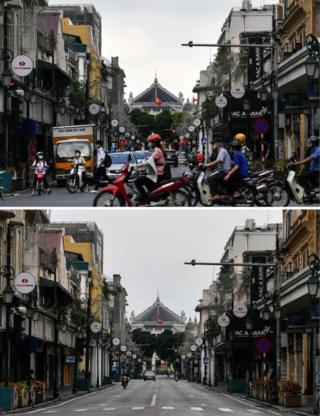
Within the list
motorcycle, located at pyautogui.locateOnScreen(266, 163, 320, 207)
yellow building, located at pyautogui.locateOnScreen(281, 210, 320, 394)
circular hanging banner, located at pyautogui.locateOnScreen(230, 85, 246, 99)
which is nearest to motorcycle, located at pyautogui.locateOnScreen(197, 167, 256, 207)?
motorcycle, located at pyautogui.locateOnScreen(266, 163, 320, 207)

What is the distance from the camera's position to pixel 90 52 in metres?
72.9

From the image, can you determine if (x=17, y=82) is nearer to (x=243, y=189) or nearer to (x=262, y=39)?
(x=262, y=39)

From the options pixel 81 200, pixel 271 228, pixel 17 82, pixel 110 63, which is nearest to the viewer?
pixel 81 200

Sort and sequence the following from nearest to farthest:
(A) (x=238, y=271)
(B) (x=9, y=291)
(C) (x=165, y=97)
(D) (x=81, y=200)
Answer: (B) (x=9, y=291), (D) (x=81, y=200), (A) (x=238, y=271), (C) (x=165, y=97)

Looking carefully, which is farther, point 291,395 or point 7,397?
point 291,395

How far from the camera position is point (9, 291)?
4034 centimetres

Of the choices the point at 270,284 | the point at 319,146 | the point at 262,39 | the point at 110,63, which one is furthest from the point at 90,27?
the point at 319,146

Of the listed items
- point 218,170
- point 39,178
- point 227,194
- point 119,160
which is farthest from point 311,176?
point 119,160

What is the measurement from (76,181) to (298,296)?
979cm

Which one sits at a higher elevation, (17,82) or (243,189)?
(17,82)

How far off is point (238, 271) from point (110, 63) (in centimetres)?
3199

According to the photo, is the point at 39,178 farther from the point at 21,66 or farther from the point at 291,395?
the point at 291,395

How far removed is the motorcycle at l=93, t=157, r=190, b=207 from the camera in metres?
30.1

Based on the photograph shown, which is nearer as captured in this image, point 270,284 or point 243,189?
point 243,189
